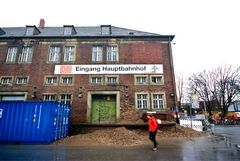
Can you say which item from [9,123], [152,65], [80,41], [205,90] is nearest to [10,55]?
[80,41]

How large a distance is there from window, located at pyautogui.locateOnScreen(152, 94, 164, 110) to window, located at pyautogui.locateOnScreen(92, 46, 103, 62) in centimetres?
675

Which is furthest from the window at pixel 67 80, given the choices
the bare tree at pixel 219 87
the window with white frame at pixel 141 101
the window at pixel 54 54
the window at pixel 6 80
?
the bare tree at pixel 219 87

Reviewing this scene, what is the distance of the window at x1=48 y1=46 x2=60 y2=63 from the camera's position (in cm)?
1928

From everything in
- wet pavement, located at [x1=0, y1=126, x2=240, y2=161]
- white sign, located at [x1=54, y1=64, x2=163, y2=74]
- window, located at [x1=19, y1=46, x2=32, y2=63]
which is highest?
window, located at [x1=19, y1=46, x2=32, y2=63]

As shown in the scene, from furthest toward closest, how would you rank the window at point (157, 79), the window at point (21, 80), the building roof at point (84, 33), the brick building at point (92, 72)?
1. the building roof at point (84, 33)
2. the window at point (21, 80)
3. the window at point (157, 79)
4. the brick building at point (92, 72)

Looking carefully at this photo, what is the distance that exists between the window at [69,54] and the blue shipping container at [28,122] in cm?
855

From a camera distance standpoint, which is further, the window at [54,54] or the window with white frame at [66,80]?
the window at [54,54]

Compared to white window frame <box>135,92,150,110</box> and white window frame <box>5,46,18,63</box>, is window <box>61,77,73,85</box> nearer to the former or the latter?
white window frame <box>5,46,18,63</box>

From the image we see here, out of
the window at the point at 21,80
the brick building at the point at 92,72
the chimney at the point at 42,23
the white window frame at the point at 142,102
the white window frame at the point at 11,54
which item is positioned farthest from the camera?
the chimney at the point at 42,23

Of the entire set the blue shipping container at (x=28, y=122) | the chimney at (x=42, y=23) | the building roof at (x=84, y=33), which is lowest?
the blue shipping container at (x=28, y=122)

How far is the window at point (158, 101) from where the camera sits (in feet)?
58.2

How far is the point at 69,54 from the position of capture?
19.5 metres

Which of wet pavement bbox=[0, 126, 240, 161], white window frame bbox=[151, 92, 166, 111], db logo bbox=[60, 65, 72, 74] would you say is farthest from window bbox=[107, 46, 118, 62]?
wet pavement bbox=[0, 126, 240, 161]

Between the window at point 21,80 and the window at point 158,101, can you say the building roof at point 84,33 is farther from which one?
the window at point 158,101
